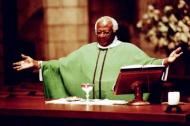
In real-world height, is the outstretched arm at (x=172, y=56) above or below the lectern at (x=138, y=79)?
above

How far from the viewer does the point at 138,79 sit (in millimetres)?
5738

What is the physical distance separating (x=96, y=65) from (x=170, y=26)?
2.20 m

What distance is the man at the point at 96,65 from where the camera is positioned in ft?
22.0

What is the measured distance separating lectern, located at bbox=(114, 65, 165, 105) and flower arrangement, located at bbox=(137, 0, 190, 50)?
9.10 feet

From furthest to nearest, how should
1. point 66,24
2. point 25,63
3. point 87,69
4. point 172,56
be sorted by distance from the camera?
1. point 66,24
2. point 87,69
3. point 25,63
4. point 172,56

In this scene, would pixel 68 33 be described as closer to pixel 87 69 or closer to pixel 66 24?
pixel 66 24

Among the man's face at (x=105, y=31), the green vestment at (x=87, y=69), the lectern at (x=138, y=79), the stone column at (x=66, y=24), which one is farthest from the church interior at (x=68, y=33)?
the lectern at (x=138, y=79)

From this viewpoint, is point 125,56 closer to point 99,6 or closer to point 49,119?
point 49,119

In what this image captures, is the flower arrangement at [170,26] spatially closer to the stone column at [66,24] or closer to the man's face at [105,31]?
the stone column at [66,24]

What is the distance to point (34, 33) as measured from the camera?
16.1 metres

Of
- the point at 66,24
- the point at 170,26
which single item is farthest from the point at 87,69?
the point at 66,24

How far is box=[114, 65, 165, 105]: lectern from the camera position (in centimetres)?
570

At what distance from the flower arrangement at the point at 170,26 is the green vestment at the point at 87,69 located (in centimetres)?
175

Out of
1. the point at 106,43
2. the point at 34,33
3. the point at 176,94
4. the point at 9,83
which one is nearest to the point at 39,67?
the point at 106,43
